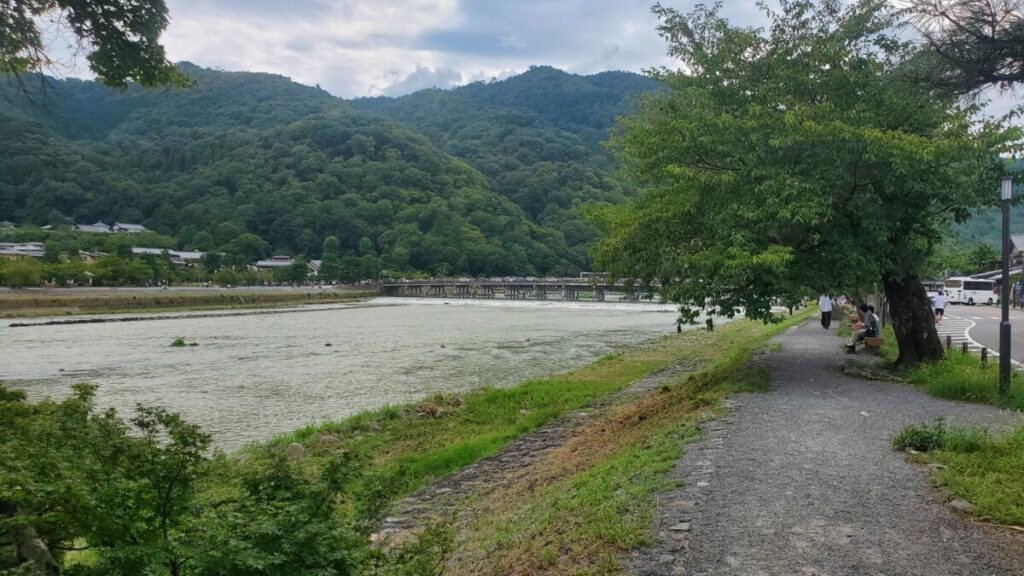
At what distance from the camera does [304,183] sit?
104 metres

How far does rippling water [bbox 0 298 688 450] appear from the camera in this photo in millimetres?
12711

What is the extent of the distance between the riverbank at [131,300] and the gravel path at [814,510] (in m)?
49.2

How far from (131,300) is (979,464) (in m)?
58.1

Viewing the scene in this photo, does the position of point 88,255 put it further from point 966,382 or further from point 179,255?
point 966,382

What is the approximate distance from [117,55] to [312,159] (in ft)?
355

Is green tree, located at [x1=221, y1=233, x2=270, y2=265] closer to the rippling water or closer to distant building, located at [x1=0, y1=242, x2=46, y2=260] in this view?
distant building, located at [x1=0, y1=242, x2=46, y2=260]

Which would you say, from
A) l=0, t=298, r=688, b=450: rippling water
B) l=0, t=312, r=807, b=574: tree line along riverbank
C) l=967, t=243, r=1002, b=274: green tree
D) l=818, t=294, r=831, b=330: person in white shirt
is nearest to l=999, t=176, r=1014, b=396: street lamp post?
l=0, t=312, r=807, b=574: tree line along riverbank

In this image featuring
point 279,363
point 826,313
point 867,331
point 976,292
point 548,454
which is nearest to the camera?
point 548,454

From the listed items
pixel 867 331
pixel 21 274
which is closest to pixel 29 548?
pixel 867 331

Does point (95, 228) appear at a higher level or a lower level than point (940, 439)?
higher

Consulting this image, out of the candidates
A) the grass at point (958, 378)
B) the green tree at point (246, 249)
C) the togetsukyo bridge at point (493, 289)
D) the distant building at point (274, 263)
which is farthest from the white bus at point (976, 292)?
the green tree at point (246, 249)

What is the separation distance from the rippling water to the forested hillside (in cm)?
→ 5441

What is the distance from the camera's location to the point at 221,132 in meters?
116

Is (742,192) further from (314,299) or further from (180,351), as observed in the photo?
(314,299)
